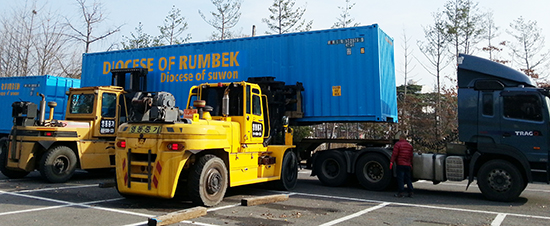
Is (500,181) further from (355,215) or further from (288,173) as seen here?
(288,173)

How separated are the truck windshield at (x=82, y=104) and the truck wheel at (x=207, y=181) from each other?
18.3 ft

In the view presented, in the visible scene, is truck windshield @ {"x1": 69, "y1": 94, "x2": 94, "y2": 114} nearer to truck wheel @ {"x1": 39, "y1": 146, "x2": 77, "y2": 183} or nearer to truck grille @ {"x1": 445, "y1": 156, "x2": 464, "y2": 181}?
truck wheel @ {"x1": 39, "y1": 146, "x2": 77, "y2": 183}

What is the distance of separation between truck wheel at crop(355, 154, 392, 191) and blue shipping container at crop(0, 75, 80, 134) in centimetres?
1158

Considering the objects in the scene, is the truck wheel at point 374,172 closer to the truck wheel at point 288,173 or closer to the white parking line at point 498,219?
the truck wheel at point 288,173

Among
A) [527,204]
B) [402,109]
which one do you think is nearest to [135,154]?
[527,204]

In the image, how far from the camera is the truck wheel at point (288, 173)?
9781 millimetres

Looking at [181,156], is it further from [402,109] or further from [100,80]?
[402,109]

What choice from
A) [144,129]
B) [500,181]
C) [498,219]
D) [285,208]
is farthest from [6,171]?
[500,181]

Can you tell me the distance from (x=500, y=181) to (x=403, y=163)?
2099mm

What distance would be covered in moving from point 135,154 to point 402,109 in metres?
19.5

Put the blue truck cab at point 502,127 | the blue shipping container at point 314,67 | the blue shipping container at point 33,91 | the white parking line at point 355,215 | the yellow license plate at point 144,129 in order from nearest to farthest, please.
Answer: the white parking line at point 355,215
the yellow license plate at point 144,129
the blue truck cab at point 502,127
the blue shipping container at point 314,67
the blue shipping container at point 33,91

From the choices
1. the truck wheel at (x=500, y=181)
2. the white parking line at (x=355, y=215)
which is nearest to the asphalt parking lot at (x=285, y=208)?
the white parking line at (x=355, y=215)

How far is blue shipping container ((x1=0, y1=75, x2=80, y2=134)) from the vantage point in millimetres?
15258

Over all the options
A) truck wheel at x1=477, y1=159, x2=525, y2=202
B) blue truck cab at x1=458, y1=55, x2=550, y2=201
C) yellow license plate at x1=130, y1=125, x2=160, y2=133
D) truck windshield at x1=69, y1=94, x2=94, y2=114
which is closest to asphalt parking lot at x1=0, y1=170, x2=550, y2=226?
truck wheel at x1=477, y1=159, x2=525, y2=202
